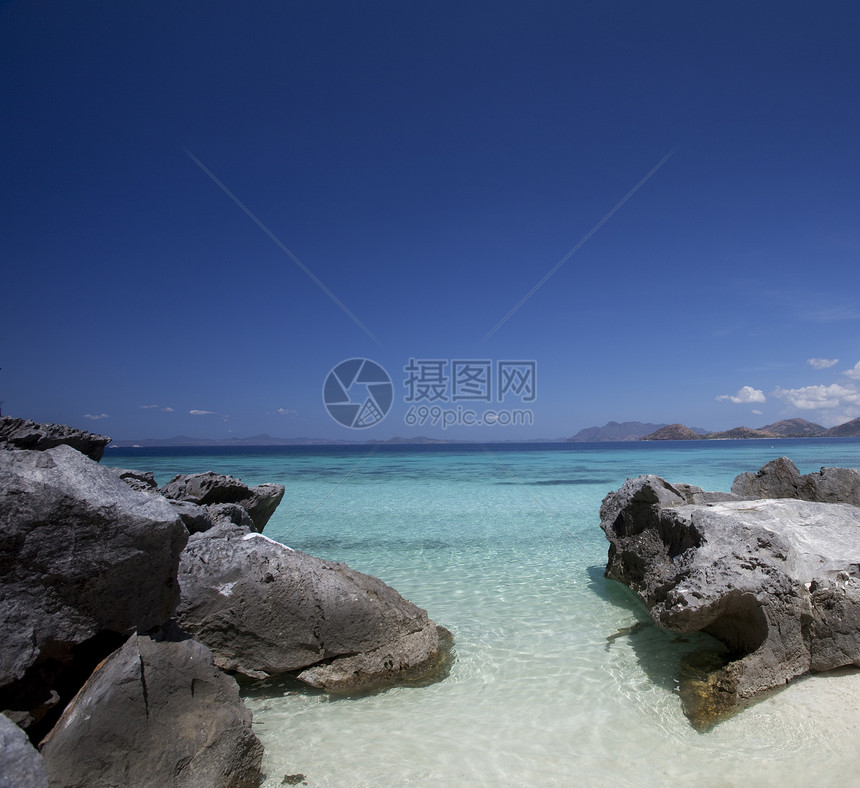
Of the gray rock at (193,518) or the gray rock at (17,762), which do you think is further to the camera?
the gray rock at (193,518)

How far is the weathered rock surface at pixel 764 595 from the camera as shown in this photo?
3641 mm

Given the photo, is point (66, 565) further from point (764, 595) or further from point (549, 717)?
point (764, 595)

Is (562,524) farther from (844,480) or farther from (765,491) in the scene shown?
(844,480)

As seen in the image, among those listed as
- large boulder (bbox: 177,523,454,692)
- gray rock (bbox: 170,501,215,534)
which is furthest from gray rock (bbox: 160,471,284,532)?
large boulder (bbox: 177,523,454,692)

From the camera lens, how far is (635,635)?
16.2ft

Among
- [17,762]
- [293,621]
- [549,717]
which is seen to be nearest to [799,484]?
[549,717]

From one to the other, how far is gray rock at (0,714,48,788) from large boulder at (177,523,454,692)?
216 cm

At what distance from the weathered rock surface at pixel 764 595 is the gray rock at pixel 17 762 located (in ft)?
11.8

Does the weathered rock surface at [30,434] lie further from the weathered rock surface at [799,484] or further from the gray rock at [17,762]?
the weathered rock surface at [799,484]

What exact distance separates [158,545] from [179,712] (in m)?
0.86

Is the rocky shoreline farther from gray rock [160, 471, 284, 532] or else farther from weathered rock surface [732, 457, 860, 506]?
weathered rock surface [732, 457, 860, 506]

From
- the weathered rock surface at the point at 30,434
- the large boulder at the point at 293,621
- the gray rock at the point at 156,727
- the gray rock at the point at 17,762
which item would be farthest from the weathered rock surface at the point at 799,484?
the weathered rock surface at the point at 30,434

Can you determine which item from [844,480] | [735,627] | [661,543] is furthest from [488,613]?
[844,480]

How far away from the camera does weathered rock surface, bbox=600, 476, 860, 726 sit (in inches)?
143
